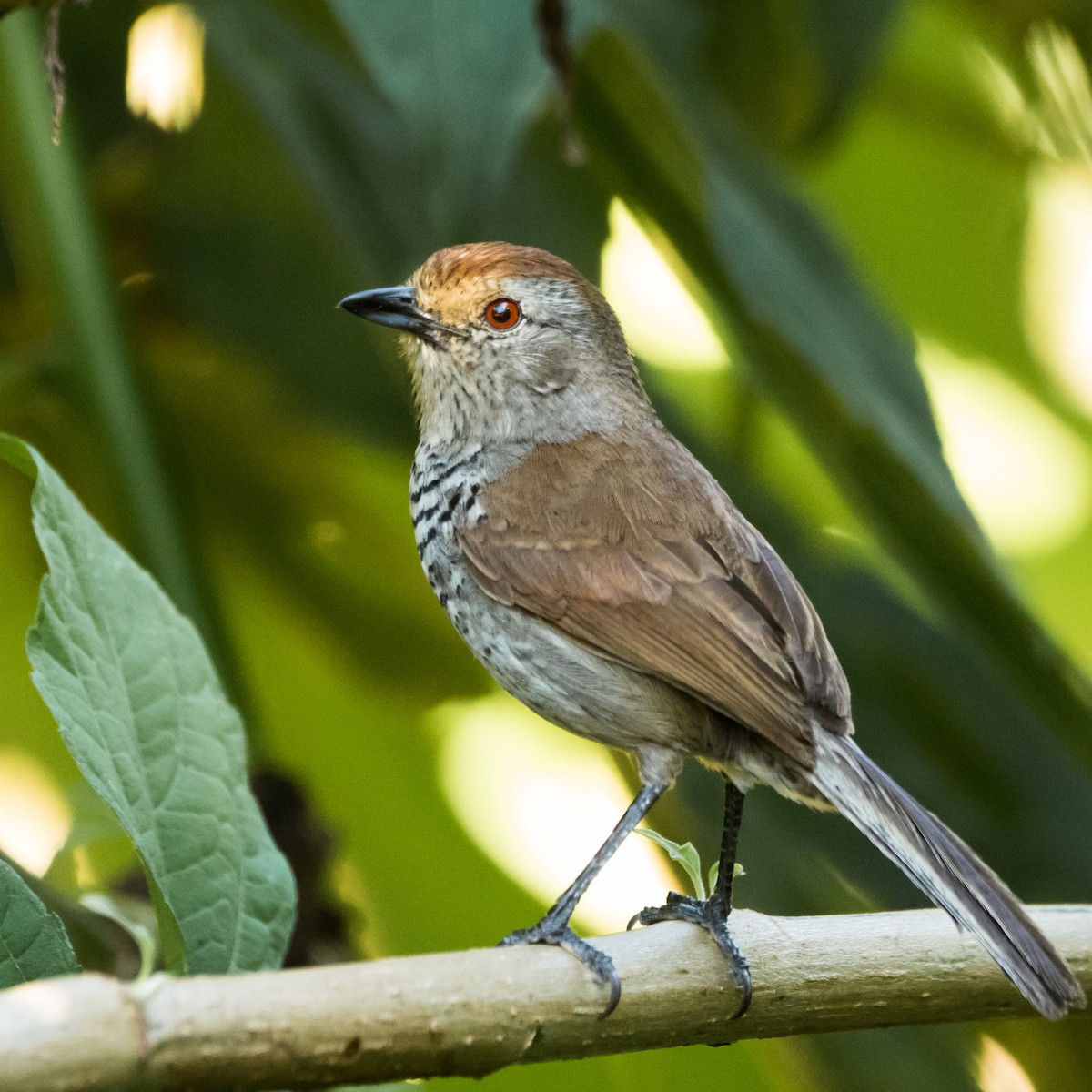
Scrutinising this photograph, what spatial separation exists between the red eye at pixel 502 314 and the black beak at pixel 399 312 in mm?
83

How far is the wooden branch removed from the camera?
4.56 ft

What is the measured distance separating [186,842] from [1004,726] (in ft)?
6.49

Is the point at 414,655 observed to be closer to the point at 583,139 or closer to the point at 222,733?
the point at 583,139

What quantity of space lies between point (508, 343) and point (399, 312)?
204 mm

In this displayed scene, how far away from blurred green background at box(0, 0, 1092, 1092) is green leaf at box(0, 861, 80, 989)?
107cm

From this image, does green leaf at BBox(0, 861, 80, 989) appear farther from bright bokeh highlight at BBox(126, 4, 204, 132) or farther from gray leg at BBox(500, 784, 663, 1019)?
bright bokeh highlight at BBox(126, 4, 204, 132)

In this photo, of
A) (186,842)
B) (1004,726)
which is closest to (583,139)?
(1004,726)

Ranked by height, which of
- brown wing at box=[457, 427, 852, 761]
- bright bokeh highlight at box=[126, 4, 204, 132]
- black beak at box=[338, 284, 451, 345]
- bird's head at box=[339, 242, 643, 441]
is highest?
bright bokeh highlight at box=[126, 4, 204, 132]

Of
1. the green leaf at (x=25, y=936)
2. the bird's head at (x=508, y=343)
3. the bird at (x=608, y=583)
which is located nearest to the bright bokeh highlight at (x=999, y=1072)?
the bird at (x=608, y=583)

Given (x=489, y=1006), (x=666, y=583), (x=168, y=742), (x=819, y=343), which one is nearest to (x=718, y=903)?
(x=666, y=583)

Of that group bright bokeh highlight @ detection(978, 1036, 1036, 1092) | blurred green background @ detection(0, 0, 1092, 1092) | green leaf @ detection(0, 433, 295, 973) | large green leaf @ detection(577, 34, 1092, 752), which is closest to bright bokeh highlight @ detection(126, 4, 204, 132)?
blurred green background @ detection(0, 0, 1092, 1092)

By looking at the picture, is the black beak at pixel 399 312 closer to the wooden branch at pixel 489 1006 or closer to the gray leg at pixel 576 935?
the gray leg at pixel 576 935

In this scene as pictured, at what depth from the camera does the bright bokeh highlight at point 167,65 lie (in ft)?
11.7

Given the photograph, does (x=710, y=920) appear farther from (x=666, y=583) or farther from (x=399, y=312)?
(x=399, y=312)
